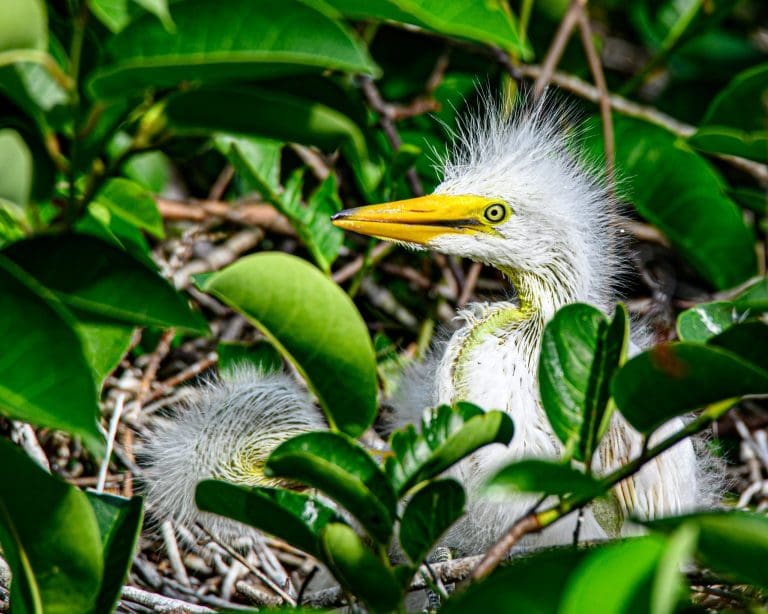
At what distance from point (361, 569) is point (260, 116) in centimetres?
38

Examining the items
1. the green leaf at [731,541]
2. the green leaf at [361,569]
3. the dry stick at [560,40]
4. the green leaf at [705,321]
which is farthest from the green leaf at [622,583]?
the dry stick at [560,40]

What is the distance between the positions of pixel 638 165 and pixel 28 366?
139 centimetres

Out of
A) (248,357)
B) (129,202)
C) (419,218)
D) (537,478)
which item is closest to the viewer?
(537,478)

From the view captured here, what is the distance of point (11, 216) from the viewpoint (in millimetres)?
1122

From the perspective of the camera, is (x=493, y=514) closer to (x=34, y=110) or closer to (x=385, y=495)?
(x=385, y=495)

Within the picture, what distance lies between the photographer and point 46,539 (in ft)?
2.48

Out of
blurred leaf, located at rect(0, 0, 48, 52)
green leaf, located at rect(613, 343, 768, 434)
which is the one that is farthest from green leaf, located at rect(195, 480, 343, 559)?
blurred leaf, located at rect(0, 0, 48, 52)

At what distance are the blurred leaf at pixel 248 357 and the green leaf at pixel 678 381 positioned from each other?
3.35 ft

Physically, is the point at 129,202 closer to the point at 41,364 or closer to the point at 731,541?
the point at 41,364

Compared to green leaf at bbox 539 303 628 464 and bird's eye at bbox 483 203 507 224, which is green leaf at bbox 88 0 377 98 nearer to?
green leaf at bbox 539 303 628 464

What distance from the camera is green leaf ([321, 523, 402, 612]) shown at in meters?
0.73

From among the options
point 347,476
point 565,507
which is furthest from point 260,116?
point 565,507

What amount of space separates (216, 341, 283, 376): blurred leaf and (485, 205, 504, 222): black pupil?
492 millimetres

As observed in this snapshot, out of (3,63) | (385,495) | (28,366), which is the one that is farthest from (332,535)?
(3,63)
